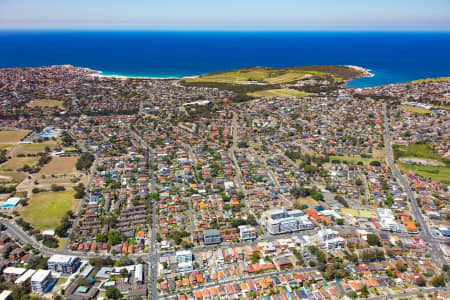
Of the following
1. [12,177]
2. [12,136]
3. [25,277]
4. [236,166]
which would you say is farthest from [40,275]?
[12,136]

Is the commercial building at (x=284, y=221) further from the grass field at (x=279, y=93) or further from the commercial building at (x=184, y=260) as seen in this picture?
the grass field at (x=279, y=93)

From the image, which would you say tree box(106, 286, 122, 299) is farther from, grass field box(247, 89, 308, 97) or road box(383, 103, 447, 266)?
grass field box(247, 89, 308, 97)

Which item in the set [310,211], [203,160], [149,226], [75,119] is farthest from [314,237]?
[75,119]

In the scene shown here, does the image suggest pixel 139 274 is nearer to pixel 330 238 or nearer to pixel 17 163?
pixel 330 238

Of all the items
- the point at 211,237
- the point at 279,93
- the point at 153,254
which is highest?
the point at 279,93

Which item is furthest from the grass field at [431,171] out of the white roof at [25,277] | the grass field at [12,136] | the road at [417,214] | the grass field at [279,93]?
the grass field at [12,136]

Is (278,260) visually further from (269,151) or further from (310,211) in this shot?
(269,151)

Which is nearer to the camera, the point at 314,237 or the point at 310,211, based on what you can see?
the point at 314,237
